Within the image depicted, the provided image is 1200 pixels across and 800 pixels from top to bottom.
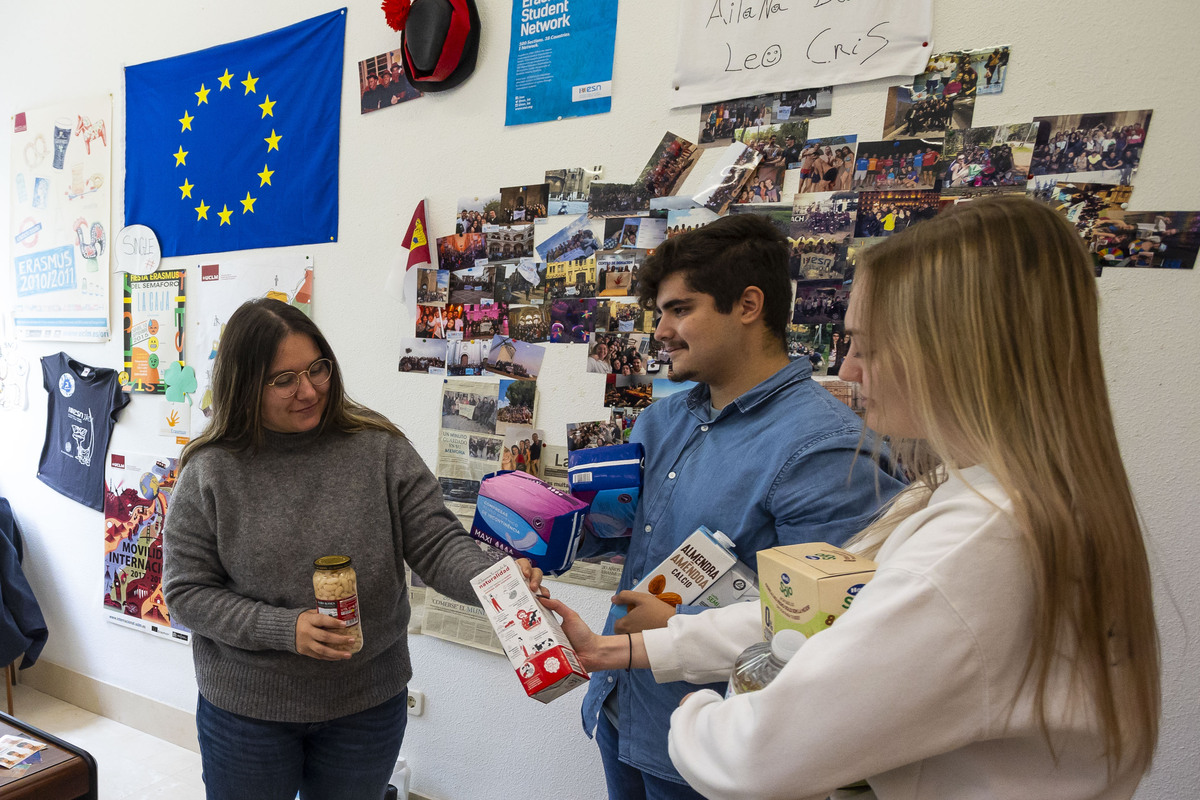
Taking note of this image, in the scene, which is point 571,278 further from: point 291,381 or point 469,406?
point 291,381

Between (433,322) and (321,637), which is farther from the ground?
(433,322)

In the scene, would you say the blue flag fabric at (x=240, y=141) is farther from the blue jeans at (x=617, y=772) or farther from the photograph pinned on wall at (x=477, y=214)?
the blue jeans at (x=617, y=772)

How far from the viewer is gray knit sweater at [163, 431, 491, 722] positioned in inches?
50.6

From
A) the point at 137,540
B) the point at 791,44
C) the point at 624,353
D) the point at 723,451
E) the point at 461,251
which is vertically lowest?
the point at 137,540

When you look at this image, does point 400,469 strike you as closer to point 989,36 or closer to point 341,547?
point 341,547

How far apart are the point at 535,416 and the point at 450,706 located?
3.07 ft

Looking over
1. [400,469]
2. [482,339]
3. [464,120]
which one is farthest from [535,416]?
[464,120]

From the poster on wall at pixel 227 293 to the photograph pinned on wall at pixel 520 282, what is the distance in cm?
76

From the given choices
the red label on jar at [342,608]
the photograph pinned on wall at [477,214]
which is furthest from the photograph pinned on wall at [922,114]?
the red label on jar at [342,608]

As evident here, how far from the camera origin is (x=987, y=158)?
1417mm

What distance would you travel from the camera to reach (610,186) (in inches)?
72.0

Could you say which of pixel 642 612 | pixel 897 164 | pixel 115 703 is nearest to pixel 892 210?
pixel 897 164

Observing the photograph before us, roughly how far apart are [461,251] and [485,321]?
0.74 ft

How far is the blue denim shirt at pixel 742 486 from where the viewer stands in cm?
104
